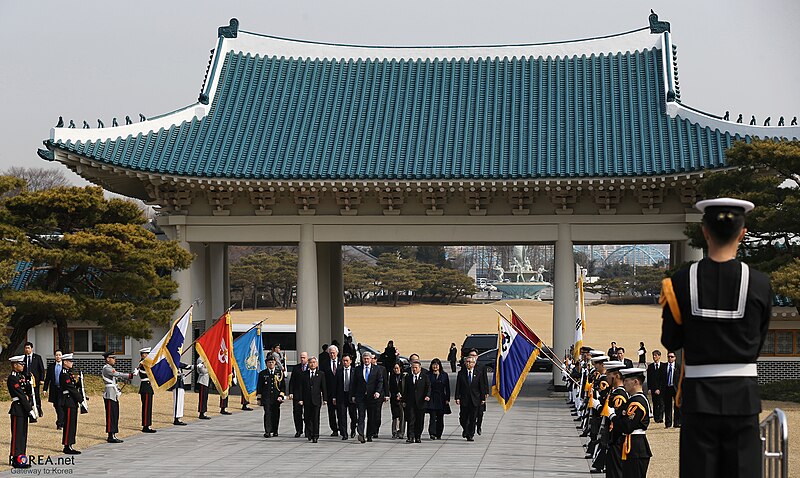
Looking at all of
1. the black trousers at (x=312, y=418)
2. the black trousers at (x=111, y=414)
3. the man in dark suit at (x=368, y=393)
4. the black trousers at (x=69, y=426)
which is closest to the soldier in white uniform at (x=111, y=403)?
the black trousers at (x=111, y=414)

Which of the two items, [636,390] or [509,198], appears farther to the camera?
[509,198]

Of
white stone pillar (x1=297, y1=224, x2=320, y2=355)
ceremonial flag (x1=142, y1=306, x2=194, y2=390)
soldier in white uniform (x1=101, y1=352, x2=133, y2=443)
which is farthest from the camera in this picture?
white stone pillar (x1=297, y1=224, x2=320, y2=355)

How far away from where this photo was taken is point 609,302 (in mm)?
95625

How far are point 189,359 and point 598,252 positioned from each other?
122204 mm

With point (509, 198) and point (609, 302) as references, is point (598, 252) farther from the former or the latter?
point (509, 198)

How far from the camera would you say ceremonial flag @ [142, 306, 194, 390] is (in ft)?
70.2

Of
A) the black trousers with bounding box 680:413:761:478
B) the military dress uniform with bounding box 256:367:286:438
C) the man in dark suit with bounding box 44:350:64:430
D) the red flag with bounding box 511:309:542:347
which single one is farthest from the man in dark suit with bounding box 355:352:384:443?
the black trousers with bounding box 680:413:761:478

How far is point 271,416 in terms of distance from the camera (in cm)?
2108

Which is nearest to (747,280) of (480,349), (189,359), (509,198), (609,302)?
(509,198)

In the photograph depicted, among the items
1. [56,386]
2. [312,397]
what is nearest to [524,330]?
[312,397]

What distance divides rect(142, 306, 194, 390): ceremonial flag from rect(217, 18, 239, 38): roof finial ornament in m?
14.9

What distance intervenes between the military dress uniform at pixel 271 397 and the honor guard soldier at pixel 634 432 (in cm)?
1065

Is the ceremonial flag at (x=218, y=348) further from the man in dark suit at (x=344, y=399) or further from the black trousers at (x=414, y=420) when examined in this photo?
the black trousers at (x=414, y=420)

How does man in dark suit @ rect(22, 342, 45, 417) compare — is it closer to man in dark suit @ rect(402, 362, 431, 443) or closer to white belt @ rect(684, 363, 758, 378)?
man in dark suit @ rect(402, 362, 431, 443)
